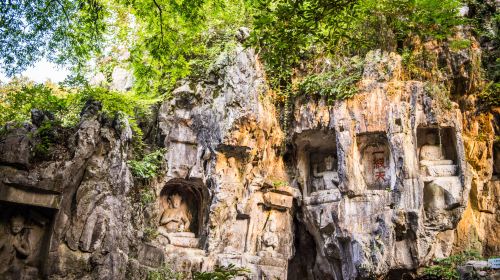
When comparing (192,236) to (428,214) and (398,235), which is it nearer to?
(398,235)

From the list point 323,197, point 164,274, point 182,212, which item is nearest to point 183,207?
point 182,212

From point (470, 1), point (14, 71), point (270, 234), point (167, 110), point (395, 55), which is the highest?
point (470, 1)

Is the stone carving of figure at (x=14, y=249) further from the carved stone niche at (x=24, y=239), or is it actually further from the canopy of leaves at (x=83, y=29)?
the canopy of leaves at (x=83, y=29)

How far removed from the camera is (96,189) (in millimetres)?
9305

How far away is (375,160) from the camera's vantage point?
53.0 ft

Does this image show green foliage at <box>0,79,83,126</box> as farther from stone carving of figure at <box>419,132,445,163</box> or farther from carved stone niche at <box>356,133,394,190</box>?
stone carving of figure at <box>419,132,445,163</box>

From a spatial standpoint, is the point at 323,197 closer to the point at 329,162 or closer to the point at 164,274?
the point at 329,162

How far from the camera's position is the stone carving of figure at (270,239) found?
15.8 m

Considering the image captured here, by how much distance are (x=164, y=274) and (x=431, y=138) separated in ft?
35.0

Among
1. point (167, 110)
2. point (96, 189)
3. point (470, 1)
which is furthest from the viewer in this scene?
point (470, 1)

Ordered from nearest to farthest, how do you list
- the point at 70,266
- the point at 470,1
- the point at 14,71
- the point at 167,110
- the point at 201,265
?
the point at 14,71
the point at 70,266
the point at 201,265
the point at 167,110
the point at 470,1

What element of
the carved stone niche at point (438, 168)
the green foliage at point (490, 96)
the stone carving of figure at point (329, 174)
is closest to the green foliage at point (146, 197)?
the stone carving of figure at point (329, 174)

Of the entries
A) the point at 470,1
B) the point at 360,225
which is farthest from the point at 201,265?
the point at 470,1

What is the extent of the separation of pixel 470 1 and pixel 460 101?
465 centimetres
